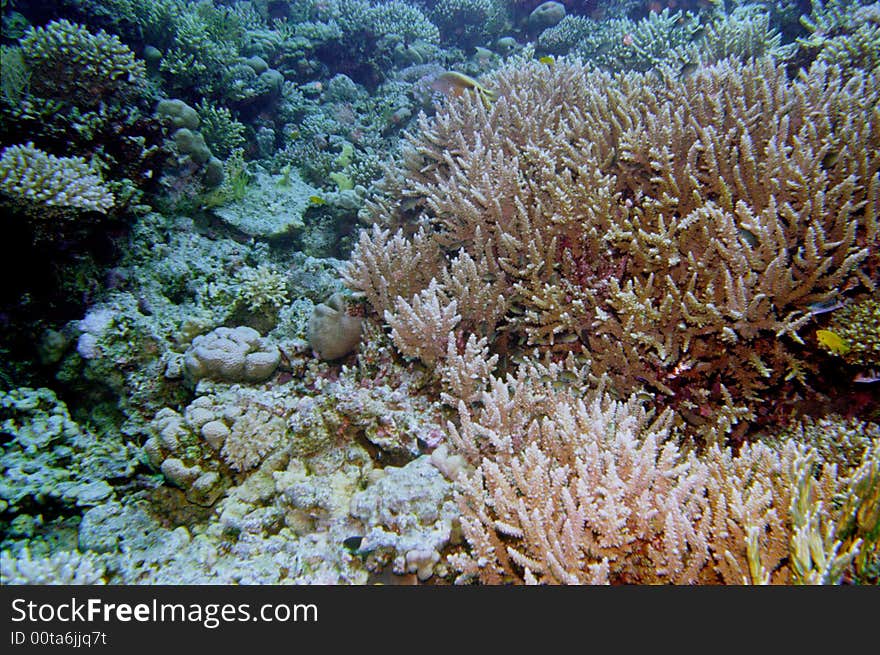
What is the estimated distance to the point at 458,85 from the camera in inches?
209

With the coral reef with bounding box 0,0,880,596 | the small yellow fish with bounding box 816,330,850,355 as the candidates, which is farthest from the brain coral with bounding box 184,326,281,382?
Answer: the small yellow fish with bounding box 816,330,850,355

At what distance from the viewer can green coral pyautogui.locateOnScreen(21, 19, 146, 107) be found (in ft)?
13.4

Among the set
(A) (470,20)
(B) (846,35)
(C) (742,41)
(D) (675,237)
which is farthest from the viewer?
(A) (470,20)

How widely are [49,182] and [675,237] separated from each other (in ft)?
16.0

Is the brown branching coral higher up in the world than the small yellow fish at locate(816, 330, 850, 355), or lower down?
higher up

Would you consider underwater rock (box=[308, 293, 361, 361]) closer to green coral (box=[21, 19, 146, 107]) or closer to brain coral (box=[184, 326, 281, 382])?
brain coral (box=[184, 326, 281, 382])

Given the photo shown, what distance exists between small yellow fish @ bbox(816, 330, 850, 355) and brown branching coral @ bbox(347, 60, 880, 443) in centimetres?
15

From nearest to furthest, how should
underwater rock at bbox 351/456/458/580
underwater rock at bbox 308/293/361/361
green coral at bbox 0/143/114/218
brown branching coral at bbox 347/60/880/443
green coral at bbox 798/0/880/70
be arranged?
underwater rock at bbox 351/456/458/580 < brown branching coral at bbox 347/60/880/443 < green coral at bbox 0/143/114/218 < underwater rock at bbox 308/293/361/361 < green coral at bbox 798/0/880/70

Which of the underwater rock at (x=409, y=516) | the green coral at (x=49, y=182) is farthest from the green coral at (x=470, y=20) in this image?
the underwater rock at (x=409, y=516)

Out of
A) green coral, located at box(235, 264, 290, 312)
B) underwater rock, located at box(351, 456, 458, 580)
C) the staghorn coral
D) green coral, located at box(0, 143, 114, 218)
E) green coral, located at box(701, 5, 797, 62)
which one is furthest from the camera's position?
green coral, located at box(701, 5, 797, 62)

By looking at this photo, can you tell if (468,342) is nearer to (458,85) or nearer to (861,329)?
(861,329)

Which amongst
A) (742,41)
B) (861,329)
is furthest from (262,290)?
(742,41)

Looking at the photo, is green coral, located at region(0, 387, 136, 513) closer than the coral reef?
No

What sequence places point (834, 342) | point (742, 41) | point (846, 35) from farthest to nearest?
point (742, 41) < point (846, 35) < point (834, 342)
